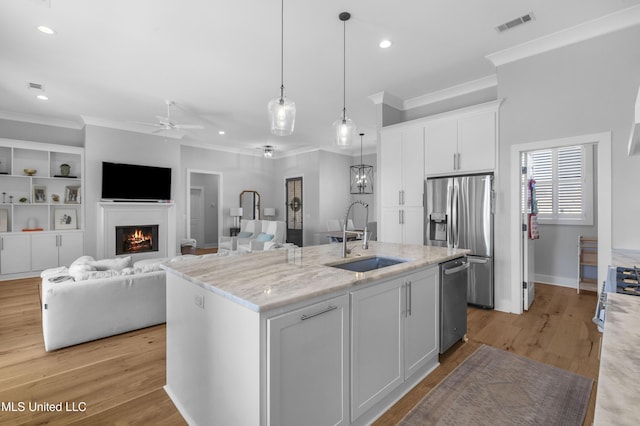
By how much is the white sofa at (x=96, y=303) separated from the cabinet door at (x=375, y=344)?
7.93 ft

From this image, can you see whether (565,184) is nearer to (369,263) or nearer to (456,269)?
(456,269)

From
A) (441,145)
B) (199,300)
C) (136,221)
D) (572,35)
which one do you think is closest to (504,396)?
(199,300)

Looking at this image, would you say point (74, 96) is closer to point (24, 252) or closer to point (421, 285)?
point (24, 252)

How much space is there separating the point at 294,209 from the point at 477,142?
20.4 ft

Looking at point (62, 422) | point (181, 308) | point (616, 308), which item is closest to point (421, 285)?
point (616, 308)

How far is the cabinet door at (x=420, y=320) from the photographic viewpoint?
210cm

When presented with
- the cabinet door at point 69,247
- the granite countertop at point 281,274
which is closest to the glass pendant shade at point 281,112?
the granite countertop at point 281,274

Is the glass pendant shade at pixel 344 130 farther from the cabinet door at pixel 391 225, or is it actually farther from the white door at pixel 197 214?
the white door at pixel 197 214

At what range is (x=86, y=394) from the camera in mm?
2137

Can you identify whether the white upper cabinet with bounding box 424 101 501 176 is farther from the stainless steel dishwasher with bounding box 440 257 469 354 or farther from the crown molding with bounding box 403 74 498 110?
the stainless steel dishwasher with bounding box 440 257 469 354

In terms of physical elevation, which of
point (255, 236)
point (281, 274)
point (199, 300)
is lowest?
point (255, 236)

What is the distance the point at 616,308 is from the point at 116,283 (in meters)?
3.58

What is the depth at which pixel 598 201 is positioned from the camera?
9.89 feet

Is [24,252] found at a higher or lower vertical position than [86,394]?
higher
